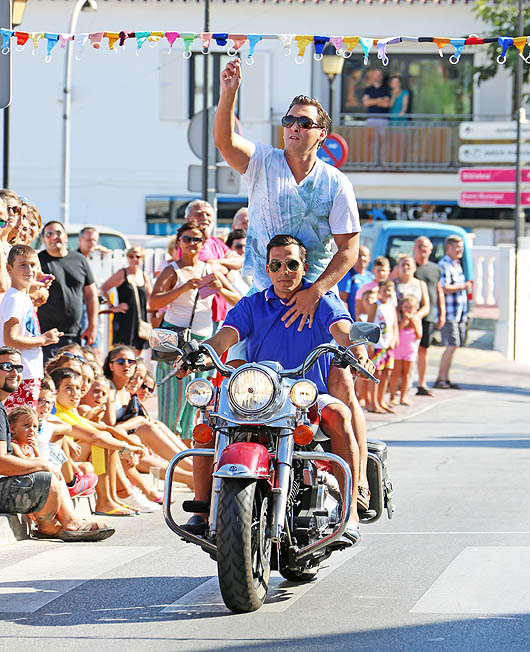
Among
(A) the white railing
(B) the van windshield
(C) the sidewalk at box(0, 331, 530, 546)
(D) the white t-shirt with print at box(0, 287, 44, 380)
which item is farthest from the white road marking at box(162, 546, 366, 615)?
(A) the white railing

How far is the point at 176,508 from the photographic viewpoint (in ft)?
32.4

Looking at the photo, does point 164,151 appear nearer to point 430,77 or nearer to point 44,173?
point 44,173

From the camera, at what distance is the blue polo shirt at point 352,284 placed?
1571 cm

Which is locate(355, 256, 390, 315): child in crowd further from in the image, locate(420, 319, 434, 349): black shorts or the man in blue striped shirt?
the man in blue striped shirt

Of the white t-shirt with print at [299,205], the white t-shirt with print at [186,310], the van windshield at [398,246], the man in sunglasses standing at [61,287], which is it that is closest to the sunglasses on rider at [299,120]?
the white t-shirt with print at [299,205]

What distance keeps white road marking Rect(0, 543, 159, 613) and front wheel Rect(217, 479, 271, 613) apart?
986mm

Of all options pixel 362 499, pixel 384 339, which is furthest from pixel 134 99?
pixel 362 499

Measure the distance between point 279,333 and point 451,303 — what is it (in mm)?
12205

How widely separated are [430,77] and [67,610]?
3266 cm

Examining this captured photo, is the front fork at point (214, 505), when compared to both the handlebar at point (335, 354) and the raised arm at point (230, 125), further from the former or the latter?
the raised arm at point (230, 125)

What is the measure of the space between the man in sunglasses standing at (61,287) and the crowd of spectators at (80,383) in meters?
0.01

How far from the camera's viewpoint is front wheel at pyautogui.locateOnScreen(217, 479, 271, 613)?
6129mm

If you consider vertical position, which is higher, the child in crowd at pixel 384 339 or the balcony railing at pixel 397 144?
the balcony railing at pixel 397 144

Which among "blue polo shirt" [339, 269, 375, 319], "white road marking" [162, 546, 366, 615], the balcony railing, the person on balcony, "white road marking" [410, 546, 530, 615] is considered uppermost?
the person on balcony
